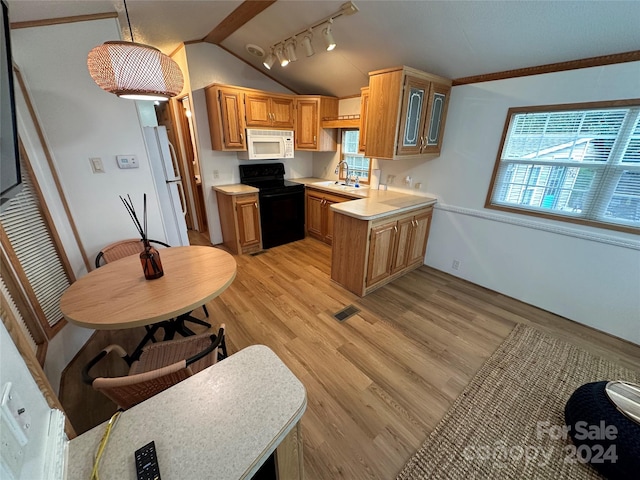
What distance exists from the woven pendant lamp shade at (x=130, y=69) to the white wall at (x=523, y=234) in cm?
284

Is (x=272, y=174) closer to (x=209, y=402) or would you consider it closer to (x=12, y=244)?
(x=12, y=244)

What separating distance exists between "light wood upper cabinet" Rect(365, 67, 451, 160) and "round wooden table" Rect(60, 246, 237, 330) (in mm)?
1947

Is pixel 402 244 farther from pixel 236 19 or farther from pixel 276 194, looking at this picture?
pixel 236 19

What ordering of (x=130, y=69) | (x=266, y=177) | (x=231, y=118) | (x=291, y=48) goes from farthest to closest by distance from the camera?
(x=266, y=177)
(x=231, y=118)
(x=291, y=48)
(x=130, y=69)

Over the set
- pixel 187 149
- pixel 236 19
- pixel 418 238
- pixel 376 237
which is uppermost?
pixel 236 19

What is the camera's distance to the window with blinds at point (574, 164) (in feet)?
6.50

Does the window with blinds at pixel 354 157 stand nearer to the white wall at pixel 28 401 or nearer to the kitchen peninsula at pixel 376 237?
the kitchen peninsula at pixel 376 237

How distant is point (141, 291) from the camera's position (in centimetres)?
149

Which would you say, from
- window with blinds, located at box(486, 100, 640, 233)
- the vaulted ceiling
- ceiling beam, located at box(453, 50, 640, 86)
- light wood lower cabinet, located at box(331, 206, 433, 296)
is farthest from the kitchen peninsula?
the vaulted ceiling

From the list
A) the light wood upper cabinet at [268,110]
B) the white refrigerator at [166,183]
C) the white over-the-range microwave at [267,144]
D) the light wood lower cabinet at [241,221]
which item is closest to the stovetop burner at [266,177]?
the white over-the-range microwave at [267,144]

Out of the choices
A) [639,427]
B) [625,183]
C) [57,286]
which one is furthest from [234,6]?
[639,427]

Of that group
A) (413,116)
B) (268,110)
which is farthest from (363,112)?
(268,110)

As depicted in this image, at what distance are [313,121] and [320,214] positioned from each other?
143 cm

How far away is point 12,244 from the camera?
164cm
